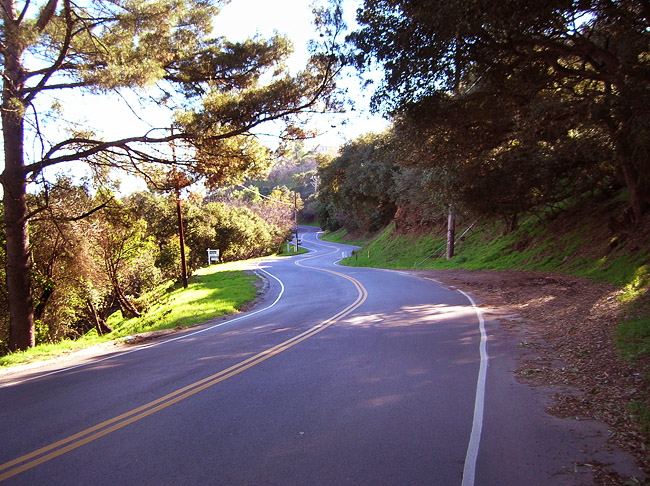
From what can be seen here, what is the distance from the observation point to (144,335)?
12391 mm

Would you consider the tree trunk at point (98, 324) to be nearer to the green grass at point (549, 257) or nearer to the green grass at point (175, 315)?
the green grass at point (175, 315)

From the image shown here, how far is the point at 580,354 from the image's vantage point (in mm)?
7359

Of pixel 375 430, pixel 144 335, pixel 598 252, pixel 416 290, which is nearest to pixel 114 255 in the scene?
pixel 144 335

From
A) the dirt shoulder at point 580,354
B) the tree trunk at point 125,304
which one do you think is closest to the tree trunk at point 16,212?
the tree trunk at point 125,304

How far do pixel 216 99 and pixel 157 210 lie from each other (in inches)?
1295

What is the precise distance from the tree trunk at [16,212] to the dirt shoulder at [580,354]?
40.0 ft

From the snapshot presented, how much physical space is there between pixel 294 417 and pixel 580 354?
16.9ft

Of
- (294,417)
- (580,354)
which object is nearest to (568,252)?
(580,354)

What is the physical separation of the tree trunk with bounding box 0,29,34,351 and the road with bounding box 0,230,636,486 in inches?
176

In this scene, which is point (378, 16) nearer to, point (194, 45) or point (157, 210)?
point (194, 45)

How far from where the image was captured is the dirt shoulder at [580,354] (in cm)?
495

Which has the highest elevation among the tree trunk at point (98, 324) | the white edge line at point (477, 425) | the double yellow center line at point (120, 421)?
the double yellow center line at point (120, 421)

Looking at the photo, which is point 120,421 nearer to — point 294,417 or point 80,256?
point 294,417

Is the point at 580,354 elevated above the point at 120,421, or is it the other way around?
the point at 120,421
